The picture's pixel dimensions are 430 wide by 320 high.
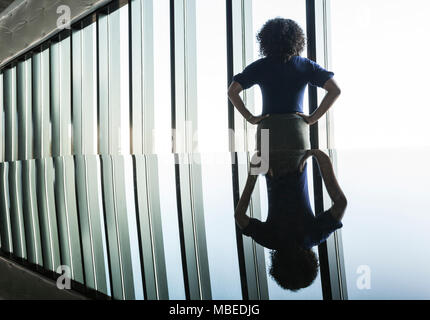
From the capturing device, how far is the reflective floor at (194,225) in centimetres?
197

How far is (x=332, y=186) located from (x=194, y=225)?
3.97 ft

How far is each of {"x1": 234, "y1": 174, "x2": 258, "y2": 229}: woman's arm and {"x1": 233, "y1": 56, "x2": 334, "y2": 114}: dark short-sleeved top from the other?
46 cm

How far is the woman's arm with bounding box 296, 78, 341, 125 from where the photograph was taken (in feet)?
7.06

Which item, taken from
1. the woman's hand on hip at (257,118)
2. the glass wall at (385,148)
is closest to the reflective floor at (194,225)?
the glass wall at (385,148)

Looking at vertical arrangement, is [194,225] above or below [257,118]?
below

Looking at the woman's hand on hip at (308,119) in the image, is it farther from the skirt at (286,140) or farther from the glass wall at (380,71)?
the glass wall at (380,71)

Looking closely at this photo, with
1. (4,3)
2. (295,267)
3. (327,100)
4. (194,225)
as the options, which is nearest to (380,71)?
(327,100)

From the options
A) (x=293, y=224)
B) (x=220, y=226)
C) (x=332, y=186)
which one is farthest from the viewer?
(x=220, y=226)

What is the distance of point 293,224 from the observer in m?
1.81

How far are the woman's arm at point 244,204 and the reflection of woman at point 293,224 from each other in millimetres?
75

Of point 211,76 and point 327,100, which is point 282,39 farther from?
point 211,76

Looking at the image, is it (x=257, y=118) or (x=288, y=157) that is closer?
(x=288, y=157)

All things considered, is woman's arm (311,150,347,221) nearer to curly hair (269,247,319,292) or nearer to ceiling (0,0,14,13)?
curly hair (269,247,319,292)
